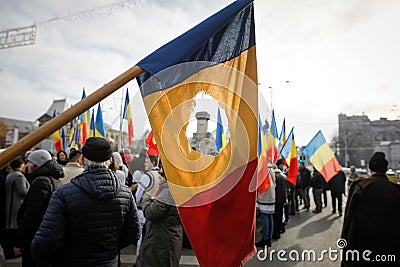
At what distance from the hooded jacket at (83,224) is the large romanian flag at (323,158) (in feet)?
31.8

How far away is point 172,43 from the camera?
6.70 feet

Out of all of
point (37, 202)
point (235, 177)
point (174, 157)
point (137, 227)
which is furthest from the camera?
point (37, 202)

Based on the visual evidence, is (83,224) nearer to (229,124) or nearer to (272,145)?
(229,124)

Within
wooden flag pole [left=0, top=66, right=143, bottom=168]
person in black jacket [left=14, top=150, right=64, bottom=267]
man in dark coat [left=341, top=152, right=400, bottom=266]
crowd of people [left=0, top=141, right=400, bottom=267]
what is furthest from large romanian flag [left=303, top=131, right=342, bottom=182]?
wooden flag pole [left=0, top=66, right=143, bottom=168]

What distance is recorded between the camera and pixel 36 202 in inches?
120

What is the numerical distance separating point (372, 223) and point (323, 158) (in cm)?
803

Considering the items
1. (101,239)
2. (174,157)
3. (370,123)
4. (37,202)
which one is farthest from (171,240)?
(370,123)

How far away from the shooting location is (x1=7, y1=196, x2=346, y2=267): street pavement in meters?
A: 5.57

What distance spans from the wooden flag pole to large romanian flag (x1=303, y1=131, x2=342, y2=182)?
10189mm

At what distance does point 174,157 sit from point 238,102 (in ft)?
2.14

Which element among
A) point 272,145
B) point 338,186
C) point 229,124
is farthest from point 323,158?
point 229,124

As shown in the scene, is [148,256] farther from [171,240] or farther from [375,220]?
[375,220]

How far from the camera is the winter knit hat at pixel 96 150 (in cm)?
231

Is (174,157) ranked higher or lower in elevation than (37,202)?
A: higher
